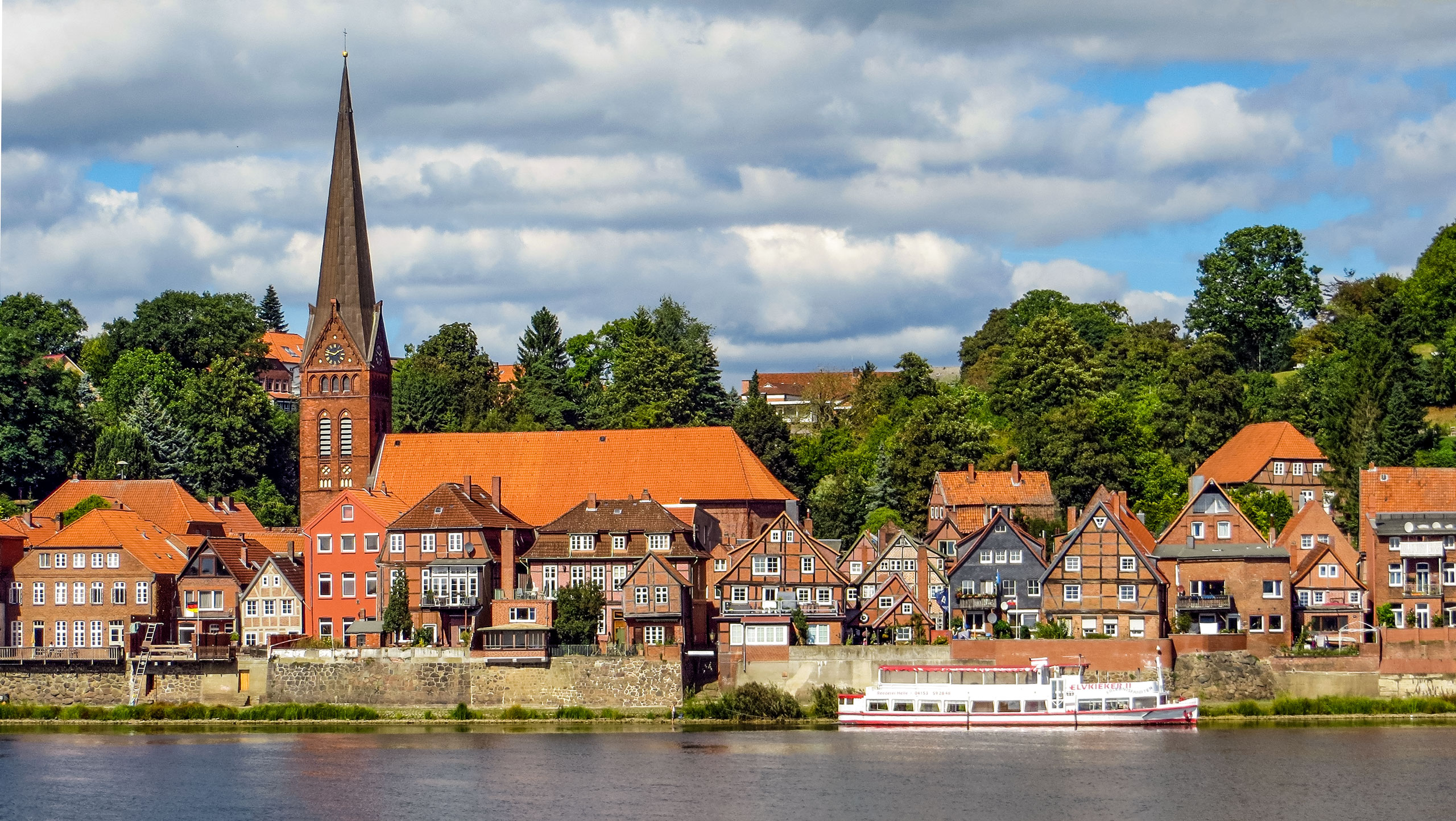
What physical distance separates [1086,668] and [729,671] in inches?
533

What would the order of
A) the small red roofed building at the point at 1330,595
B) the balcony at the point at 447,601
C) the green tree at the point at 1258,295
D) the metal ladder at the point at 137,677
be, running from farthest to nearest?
1. the green tree at the point at 1258,295
2. the balcony at the point at 447,601
3. the metal ladder at the point at 137,677
4. the small red roofed building at the point at 1330,595

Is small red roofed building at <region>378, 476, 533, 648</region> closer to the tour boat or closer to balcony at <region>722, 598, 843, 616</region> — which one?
balcony at <region>722, 598, 843, 616</region>

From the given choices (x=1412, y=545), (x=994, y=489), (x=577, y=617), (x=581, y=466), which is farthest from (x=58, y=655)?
(x=1412, y=545)

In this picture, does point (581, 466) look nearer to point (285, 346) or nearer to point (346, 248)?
point (346, 248)

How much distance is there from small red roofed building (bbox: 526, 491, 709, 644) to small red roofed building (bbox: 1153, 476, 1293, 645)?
18591 millimetres

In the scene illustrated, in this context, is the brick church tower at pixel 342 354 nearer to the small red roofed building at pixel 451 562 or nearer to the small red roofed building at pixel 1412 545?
the small red roofed building at pixel 451 562

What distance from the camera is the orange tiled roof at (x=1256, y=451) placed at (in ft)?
315

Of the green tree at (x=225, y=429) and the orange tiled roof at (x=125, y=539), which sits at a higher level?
the green tree at (x=225, y=429)

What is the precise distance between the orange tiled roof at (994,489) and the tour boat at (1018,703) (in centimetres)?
1703

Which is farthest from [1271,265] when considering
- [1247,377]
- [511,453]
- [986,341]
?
[511,453]

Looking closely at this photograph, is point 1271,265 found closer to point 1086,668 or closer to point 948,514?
point 948,514

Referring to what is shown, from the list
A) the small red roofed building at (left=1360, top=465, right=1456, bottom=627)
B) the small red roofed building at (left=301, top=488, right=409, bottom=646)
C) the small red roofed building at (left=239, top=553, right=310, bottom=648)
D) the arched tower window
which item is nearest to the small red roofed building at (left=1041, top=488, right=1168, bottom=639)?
the small red roofed building at (left=1360, top=465, right=1456, bottom=627)

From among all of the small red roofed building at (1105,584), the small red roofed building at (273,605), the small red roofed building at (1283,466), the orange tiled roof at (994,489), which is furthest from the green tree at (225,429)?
the small red roofed building at (1283,466)

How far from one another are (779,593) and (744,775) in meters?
18.1
